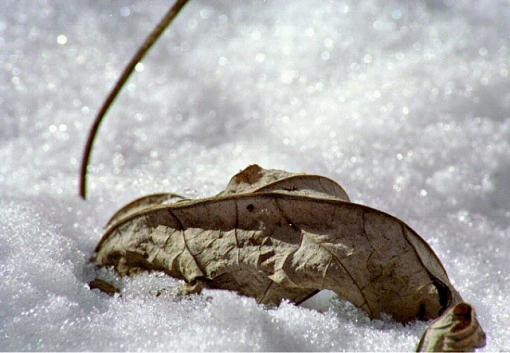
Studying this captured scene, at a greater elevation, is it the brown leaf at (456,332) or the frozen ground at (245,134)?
the brown leaf at (456,332)

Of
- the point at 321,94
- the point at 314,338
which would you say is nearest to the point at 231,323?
the point at 314,338

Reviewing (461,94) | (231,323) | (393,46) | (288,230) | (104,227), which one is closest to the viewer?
(231,323)

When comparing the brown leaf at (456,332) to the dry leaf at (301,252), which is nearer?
the brown leaf at (456,332)

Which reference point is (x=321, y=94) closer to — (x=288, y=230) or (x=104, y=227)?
(x=104, y=227)

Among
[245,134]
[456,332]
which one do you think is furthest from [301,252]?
[245,134]
